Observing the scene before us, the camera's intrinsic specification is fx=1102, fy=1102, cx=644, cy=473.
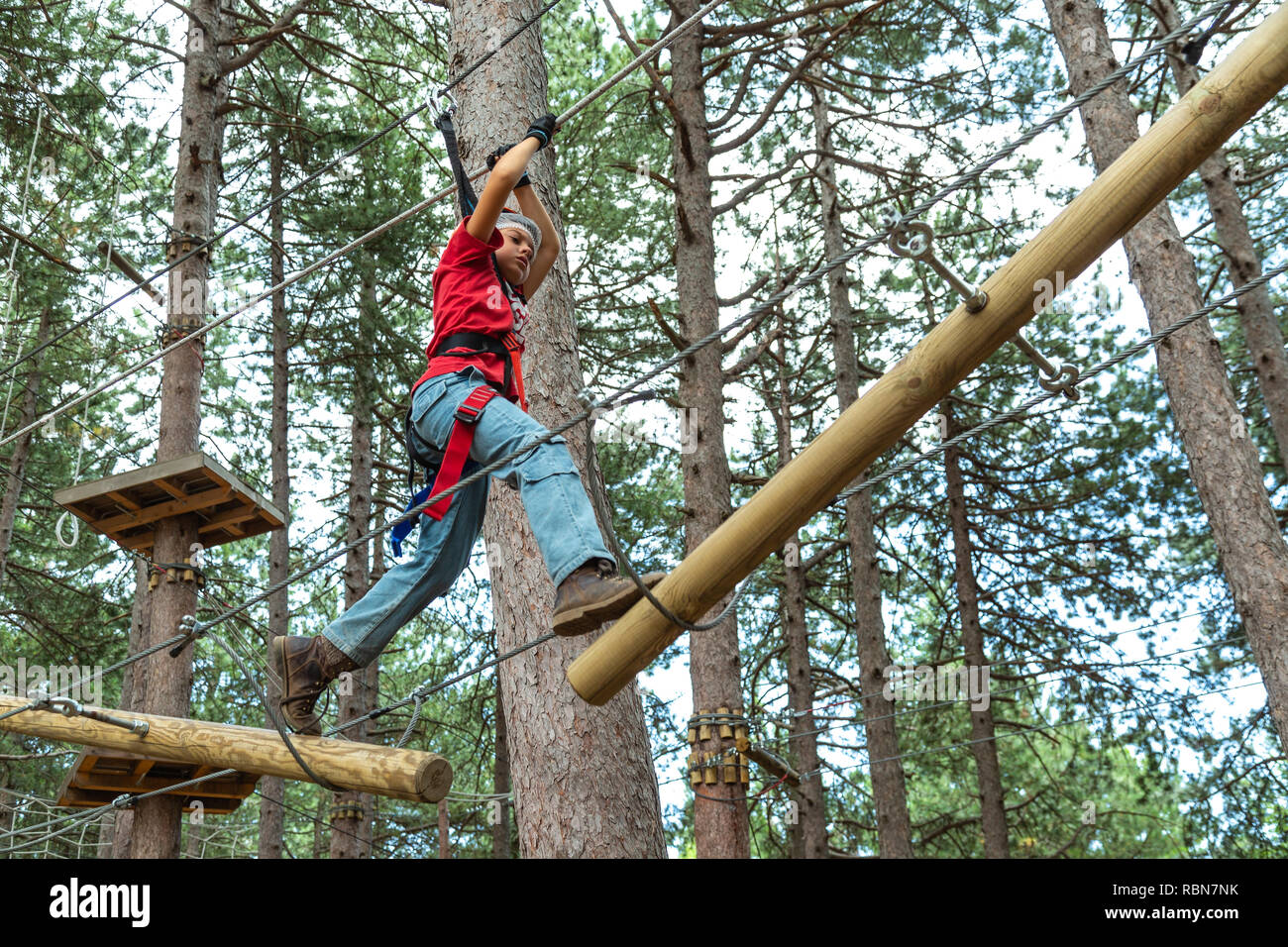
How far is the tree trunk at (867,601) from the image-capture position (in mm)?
10133

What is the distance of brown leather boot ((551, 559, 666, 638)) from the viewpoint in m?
2.74

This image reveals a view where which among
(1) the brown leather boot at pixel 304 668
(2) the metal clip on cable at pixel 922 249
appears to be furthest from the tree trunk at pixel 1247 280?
(1) the brown leather boot at pixel 304 668

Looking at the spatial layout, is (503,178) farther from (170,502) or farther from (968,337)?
(170,502)

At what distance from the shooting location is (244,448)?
45.4 feet

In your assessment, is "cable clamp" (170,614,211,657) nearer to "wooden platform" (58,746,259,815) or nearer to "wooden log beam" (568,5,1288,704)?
"wooden log beam" (568,5,1288,704)

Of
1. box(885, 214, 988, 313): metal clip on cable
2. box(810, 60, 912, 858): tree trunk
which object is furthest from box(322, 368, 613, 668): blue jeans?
box(810, 60, 912, 858): tree trunk

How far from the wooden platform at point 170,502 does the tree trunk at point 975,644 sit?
6.21 metres

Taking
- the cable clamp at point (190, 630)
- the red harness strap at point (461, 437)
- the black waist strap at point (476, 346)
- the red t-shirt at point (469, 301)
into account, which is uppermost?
the red t-shirt at point (469, 301)

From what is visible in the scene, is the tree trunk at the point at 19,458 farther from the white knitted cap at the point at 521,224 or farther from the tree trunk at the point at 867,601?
the white knitted cap at the point at 521,224

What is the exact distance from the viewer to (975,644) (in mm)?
11281

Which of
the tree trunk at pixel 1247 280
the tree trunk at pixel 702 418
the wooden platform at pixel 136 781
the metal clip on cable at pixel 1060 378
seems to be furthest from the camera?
the tree trunk at pixel 1247 280

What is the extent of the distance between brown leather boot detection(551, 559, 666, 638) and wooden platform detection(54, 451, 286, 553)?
371cm

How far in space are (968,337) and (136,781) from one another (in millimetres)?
4976
